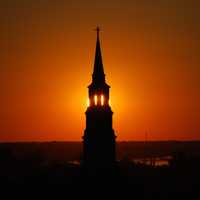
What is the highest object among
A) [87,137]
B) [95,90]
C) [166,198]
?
[95,90]

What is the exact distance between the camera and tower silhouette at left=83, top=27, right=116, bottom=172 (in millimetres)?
54750

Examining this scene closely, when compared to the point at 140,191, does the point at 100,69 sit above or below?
above

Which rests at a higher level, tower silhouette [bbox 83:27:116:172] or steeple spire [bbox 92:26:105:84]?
steeple spire [bbox 92:26:105:84]

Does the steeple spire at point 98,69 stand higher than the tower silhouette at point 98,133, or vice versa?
the steeple spire at point 98,69

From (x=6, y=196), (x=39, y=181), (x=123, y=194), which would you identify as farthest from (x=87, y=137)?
(x=39, y=181)

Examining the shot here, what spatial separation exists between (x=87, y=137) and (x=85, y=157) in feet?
4.98

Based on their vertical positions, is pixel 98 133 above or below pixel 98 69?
below

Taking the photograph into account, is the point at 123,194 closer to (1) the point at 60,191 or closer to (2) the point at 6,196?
(1) the point at 60,191

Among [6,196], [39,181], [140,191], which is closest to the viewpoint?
[140,191]

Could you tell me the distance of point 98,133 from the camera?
5512 centimetres

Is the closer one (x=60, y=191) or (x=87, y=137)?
(x=87, y=137)

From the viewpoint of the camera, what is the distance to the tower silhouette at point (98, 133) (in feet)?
180

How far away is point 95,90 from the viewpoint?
183ft

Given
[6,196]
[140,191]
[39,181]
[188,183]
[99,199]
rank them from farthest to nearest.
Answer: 1. [188,183]
2. [39,181]
3. [6,196]
4. [140,191]
5. [99,199]
